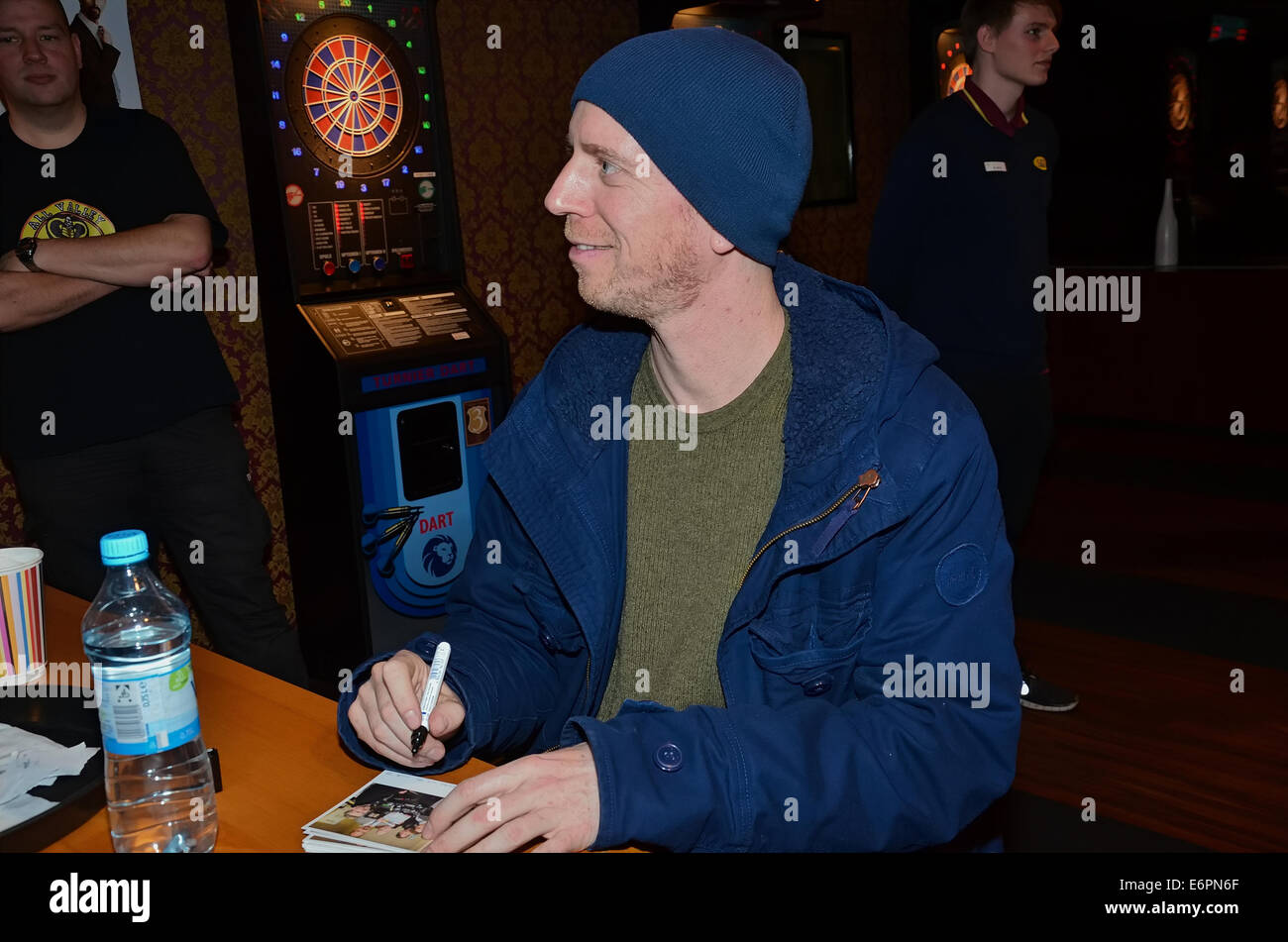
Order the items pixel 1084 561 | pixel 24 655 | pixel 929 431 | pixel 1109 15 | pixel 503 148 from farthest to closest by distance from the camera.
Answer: pixel 1109 15 < pixel 1084 561 < pixel 503 148 < pixel 24 655 < pixel 929 431

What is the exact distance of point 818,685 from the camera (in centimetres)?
126

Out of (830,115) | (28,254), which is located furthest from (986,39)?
(830,115)

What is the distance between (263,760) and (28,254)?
1631 millimetres

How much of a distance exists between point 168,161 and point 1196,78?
260 inches

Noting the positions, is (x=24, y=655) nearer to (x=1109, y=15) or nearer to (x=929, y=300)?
(x=929, y=300)

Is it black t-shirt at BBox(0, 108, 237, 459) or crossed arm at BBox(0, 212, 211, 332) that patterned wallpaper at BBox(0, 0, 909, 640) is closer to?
black t-shirt at BBox(0, 108, 237, 459)

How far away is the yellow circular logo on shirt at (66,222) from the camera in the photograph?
2438 millimetres

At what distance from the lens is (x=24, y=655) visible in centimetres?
133

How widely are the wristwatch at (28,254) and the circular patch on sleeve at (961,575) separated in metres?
2.02

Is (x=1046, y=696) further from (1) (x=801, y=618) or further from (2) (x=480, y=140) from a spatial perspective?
A: (2) (x=480, y=140)

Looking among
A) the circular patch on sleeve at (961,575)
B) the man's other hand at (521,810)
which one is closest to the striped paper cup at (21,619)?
the man's other hand at (521,810)

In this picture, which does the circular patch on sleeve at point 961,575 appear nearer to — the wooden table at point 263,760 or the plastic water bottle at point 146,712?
the wooden table at point 263,760

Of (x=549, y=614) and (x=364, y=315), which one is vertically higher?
(x=364, y=315)
